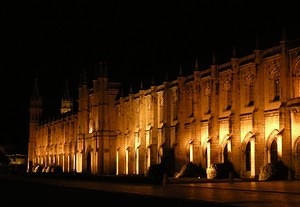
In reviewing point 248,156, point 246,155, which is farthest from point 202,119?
point 248,156

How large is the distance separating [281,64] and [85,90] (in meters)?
53.0

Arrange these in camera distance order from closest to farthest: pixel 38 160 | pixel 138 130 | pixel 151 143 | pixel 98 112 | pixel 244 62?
pixel 244 62
pixel 151 143
pixel 138 130
pixel 98 112
pixel 38 160

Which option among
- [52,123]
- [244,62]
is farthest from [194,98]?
[52,123]

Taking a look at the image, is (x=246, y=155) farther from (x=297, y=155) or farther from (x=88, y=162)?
(x=88, y=162)

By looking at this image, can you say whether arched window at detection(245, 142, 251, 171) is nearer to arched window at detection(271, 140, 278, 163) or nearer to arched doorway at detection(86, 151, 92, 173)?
arched window at detection(271, 140, 278, 163)

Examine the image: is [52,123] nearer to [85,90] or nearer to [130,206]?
[85,90]

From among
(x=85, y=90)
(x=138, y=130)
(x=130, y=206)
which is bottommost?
(x=130, y=206)

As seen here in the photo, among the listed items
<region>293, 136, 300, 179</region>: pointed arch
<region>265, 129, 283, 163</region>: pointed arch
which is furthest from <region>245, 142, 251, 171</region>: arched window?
<region>293, 136, 300, 179</region>: pointed arch

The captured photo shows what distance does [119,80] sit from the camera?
91.9m

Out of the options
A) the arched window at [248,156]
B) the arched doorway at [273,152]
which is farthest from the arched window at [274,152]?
the arched window at [248,156]

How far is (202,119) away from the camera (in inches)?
2482

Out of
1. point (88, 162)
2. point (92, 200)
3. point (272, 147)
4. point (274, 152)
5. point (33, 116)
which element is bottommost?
point (92, 200)

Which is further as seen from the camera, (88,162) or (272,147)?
(88,162)

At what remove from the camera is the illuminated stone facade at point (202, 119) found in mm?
49281
